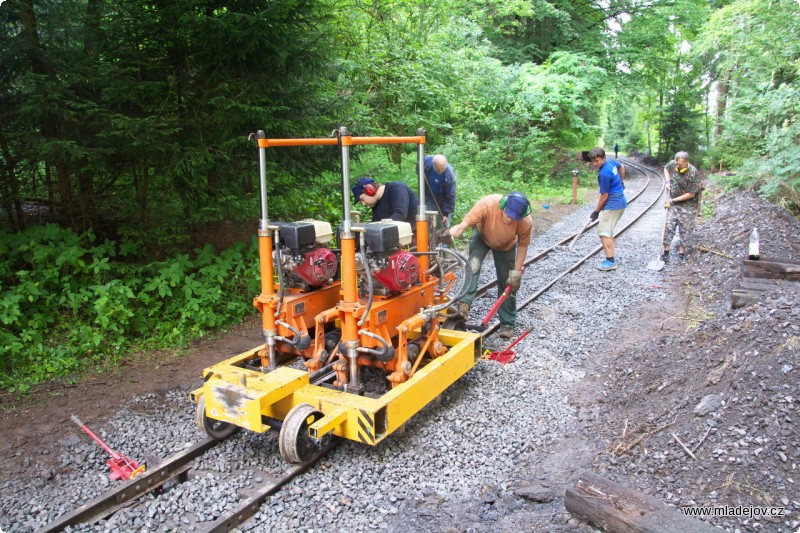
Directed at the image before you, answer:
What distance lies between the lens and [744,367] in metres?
4.35

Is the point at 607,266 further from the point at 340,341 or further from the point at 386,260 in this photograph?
the point at 340,341

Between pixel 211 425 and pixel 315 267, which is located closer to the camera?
pixel 211 425

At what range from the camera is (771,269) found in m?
6.70

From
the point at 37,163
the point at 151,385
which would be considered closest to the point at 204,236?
the point at 37,163

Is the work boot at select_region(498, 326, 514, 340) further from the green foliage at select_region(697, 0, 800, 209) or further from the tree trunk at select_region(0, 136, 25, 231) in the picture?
the green foliage at select_region(697, 0, 800, 209)

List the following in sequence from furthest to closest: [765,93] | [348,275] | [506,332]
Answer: [765,93] → [506,332] → [348,275]

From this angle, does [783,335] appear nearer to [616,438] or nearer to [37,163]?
[616,438]

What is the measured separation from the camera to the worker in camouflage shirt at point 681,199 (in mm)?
9430

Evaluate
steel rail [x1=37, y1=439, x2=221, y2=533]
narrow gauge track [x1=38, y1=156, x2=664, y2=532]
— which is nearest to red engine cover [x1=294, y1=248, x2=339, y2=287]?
narrow gauge track [x1=38, y1=156, x2=664, y2=532]

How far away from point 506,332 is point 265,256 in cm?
323

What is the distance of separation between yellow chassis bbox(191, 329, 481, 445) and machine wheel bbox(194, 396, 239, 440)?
0.33 ft

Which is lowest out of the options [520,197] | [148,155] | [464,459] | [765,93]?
[464,459]

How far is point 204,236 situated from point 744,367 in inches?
257

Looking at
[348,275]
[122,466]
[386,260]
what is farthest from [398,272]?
[122,466]
